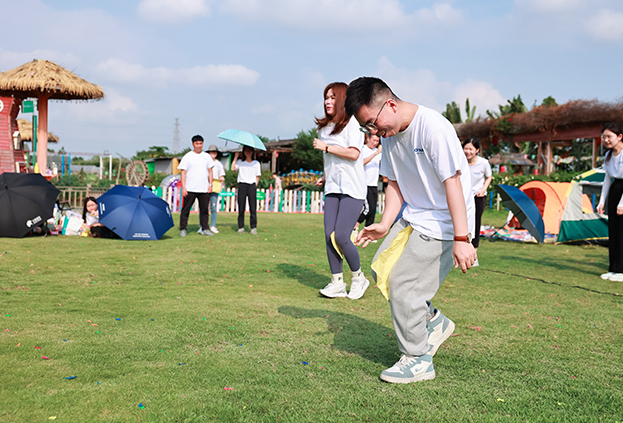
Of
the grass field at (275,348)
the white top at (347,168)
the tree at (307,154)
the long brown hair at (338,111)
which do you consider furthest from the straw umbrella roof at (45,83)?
the tree at (307,154)

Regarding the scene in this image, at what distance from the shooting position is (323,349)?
328 cm

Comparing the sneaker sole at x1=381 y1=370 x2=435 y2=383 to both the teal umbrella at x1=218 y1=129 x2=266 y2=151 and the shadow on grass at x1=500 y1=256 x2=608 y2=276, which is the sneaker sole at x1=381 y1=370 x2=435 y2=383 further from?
the teal umbrella at x1=218 y1=129 x2=266 y2=151

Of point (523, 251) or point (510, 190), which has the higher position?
point (510, 190)

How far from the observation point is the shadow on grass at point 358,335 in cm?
325

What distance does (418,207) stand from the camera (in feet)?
9.25

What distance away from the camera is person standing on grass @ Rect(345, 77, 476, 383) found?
100 inches

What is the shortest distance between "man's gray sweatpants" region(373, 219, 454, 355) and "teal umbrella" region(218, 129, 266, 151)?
7.91 metres

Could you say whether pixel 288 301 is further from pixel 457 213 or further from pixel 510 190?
pixel 510 190

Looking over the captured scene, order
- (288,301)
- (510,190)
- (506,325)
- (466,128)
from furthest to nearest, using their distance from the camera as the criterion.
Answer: (466,128)
(510,190)
(288,301)
(506,325)

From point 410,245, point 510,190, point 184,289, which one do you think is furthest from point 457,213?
point 510,190

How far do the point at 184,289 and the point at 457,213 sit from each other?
3.38 meters

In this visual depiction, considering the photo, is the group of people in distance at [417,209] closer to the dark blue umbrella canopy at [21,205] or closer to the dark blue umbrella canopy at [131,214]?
the dark blue umbrella canopy at [131,214]

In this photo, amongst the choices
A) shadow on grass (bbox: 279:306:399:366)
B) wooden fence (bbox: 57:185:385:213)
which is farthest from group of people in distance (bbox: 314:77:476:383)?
wooden fence (bbox: 57:185:385:213)

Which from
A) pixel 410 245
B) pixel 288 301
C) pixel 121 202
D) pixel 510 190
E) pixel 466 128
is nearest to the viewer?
pixel 410 245
